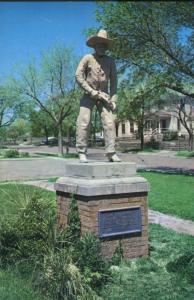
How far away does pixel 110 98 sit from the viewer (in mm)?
8023

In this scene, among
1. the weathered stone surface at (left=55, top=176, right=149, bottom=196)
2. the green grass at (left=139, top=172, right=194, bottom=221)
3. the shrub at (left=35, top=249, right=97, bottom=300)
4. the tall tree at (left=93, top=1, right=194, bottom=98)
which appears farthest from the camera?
the tall tree at (left=93, top=1, right=194, bottom=98)

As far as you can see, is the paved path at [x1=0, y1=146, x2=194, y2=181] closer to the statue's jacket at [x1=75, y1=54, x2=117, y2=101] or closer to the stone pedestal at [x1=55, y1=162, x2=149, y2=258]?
the statue's jacket at [x1=75, y1=54, x2=117, y2=101]

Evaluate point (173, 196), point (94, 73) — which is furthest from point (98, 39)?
point (173, 196)

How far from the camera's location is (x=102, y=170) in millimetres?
7289

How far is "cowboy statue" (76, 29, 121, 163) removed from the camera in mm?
7840

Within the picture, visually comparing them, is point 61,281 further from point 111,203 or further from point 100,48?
point 100,48

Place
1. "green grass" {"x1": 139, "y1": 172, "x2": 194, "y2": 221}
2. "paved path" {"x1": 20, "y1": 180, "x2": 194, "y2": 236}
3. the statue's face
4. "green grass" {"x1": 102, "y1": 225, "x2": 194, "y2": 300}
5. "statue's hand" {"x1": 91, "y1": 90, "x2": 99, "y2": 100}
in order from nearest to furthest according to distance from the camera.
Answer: "green grass" {"x1": 102, "y1": 225, "x2": 194, "y2": 300}, "statue's hand" {"x1": 91, "y1": 90, "x2": 99, "y2": 100}, the statue's face, "paved path" {"x1": 20, "y1": 180, "x2": 194, "y2": 236}, "green grass" {"x1": 139, "y1": 172, "x2": 194, "y2": 221}

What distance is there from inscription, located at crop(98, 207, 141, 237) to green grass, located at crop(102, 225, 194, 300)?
46cm

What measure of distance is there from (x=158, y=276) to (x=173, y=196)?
723cm

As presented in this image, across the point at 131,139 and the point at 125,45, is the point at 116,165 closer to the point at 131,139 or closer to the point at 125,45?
the point at 125,45

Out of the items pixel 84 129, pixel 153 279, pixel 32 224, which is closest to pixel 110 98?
pixel 84 129

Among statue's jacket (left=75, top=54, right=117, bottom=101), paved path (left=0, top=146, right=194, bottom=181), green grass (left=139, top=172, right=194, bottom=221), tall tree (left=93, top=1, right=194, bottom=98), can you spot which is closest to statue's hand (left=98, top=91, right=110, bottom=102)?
A: statue's jacket (left=75, top=54, right=117, bottom=101)

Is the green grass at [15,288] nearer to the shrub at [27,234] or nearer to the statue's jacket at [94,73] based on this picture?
the shrub at [27,234]

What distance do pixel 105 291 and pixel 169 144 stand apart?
46.1 metres
